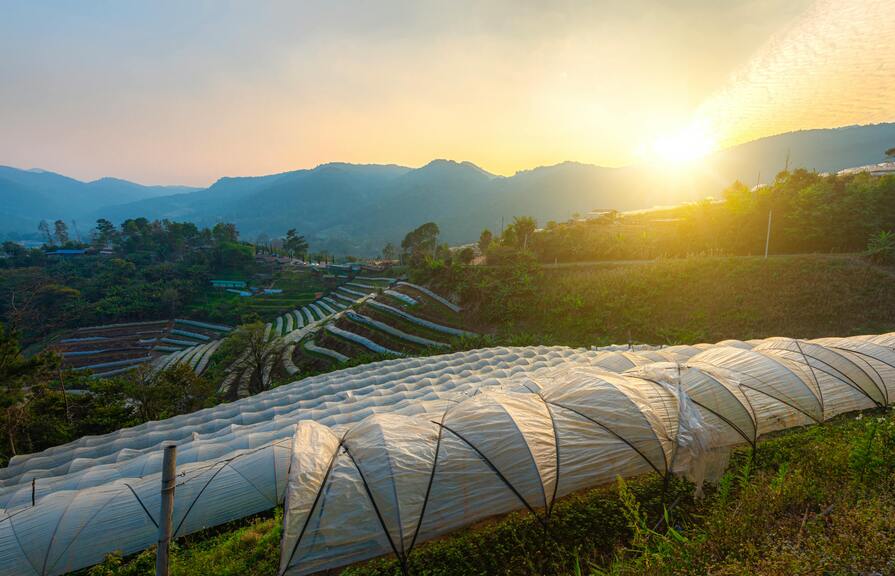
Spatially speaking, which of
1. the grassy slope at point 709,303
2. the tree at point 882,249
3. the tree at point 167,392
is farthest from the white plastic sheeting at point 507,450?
the tree at point 882,249

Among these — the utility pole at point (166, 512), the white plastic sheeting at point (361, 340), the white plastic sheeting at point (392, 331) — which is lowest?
the white plastic sheeting at point (361, 340)

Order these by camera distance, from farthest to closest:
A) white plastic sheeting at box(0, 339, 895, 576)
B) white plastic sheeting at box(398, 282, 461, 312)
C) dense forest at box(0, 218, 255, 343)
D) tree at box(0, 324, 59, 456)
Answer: dense forest at box(0, 218, 255, 343), white plastic sheeting at box(398, 282, 461, 312), tree at box(0, 324, 59, 456), white plastic sheeting at box(0, 339, 895, 576)

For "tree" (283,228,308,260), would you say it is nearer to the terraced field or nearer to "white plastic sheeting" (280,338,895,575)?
the terraced field

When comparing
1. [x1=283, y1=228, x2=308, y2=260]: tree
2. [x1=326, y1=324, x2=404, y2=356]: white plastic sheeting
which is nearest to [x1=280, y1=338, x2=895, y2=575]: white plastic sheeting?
[x1=326, y1=324, x2=404, y2=356]: white plastic sheeting

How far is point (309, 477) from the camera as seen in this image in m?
5.86

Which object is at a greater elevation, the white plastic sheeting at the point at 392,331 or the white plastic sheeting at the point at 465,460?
the white plastic sheeting at the point at 465,460

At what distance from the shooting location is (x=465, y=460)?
6293 mm

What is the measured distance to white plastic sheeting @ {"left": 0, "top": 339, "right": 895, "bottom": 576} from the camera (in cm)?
590

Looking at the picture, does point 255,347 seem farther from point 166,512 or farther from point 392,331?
point 166,512

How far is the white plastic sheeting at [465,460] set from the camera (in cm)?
590

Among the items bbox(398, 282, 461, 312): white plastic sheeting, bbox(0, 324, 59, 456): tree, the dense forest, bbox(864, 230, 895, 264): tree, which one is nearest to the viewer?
bbox(0, 324, 59, 456): tree

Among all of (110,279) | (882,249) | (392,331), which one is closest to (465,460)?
(392,331)

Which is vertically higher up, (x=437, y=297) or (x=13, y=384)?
(x=13, y=384)

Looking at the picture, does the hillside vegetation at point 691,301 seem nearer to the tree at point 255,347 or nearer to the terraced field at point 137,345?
the tree at point 255,347
